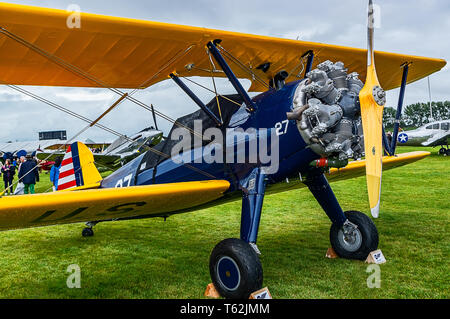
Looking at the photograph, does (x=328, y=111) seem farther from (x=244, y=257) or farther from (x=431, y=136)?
(x=431, y=136)

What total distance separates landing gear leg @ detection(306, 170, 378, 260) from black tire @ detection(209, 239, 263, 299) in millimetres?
1596

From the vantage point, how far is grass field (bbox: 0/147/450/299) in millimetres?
3902

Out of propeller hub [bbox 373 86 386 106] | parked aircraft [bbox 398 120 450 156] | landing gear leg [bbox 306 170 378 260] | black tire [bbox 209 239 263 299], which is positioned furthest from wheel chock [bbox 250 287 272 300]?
parked aircraft [bbox 398 120 450 156]

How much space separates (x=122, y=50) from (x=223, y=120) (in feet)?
4.29

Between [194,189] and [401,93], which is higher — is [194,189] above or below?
below

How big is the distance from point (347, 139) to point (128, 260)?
10.9 feet

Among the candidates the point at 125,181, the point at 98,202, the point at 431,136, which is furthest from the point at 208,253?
the point at 431,136

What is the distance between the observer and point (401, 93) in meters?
5.34

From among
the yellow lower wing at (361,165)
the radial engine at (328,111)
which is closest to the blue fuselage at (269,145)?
the radial engine at (328,111)

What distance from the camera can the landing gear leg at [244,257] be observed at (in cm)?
332

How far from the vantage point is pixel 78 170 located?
22.3 feet
